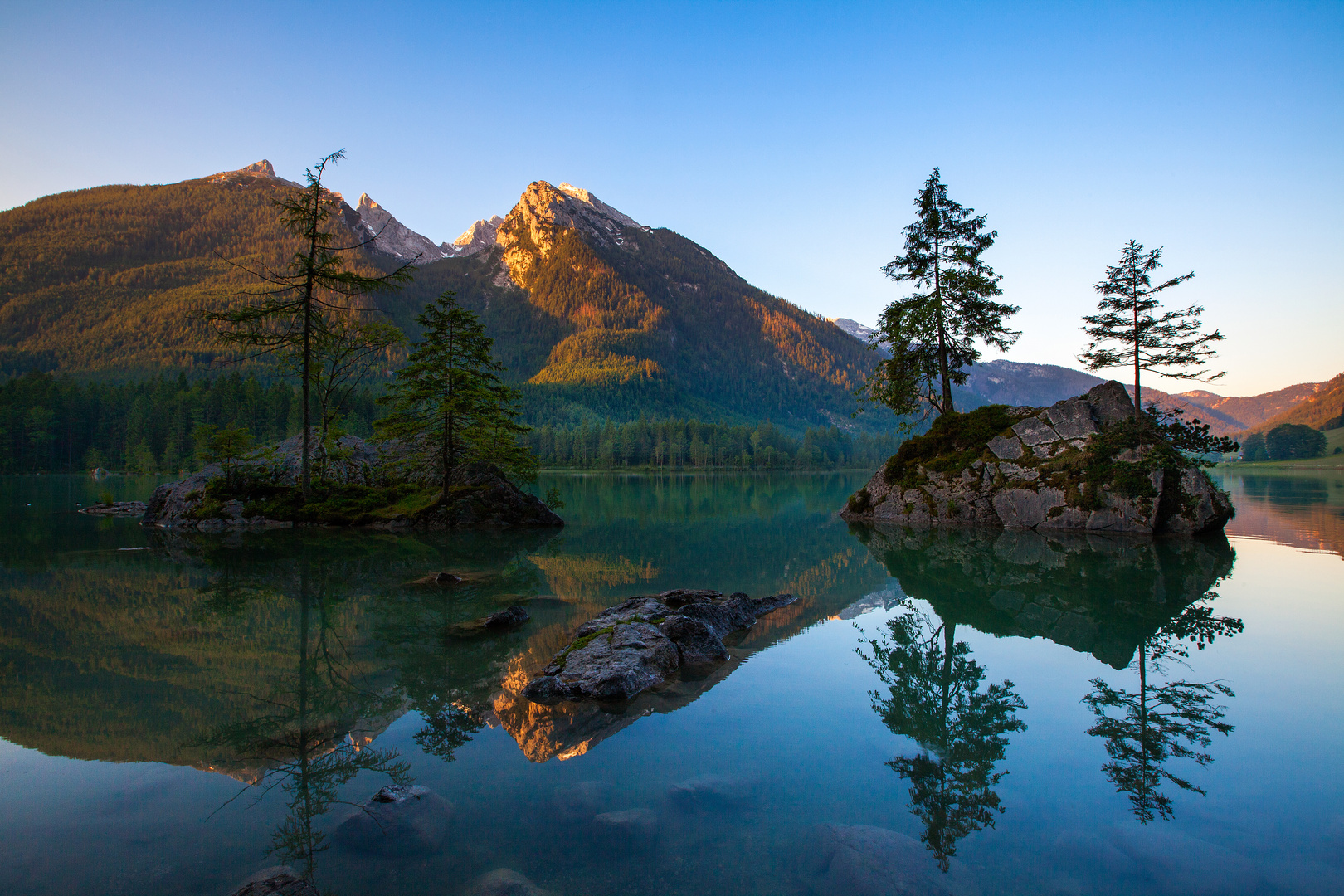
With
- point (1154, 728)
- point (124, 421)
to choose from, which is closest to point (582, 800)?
point (1154, 728)

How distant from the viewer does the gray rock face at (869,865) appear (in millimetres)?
4031

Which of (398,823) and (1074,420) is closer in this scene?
(398,823)

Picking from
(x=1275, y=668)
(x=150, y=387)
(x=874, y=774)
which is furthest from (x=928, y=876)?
(x=150, y=387)

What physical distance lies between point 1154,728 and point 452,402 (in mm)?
25097

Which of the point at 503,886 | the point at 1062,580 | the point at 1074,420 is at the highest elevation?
the point at 1074,420

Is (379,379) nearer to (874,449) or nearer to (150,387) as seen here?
(150,387)

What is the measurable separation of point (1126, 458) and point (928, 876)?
2671 centimetres

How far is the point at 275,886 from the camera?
3.88 m

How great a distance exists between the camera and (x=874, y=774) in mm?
5715

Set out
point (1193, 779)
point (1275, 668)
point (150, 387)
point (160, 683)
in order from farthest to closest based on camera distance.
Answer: point (150, 387) < point (1275, 668) < point (160, 683) < point (1193, 779)

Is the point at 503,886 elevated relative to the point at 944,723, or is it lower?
elevated

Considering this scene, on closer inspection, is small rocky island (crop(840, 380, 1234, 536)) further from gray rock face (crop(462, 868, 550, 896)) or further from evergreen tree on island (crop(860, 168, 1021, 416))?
gray rock face (crop(462, 868, 550, 896))

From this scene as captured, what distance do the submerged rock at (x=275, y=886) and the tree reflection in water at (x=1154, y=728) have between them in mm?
6157

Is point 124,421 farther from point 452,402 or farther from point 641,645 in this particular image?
point 641,645
